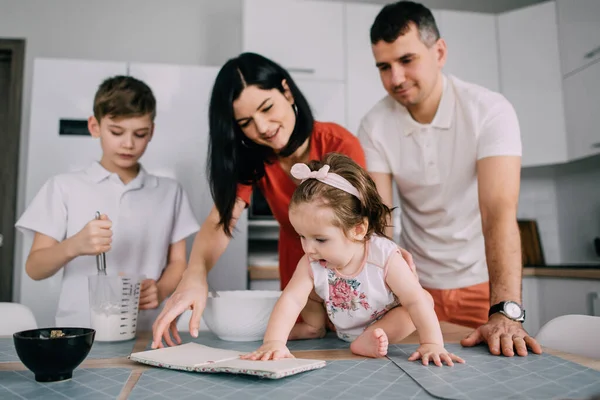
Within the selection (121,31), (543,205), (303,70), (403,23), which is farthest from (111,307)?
(543,205)

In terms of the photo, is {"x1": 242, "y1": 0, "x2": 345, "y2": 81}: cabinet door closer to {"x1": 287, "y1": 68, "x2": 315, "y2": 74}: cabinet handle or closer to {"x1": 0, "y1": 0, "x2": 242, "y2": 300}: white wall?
{"x1": 287, "y1": 68, "x2": 315, "y2": 74}: cabinet handle

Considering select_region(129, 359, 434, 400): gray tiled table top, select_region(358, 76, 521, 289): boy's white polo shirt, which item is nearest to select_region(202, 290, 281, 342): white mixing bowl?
select_region(129, 359, 434, 400): gray tiled table top

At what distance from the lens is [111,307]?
980 millimetres

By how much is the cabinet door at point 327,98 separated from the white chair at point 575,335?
1.75 m

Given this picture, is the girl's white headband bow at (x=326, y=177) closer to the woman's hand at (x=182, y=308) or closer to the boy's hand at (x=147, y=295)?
the woman's hand at (x=182, y=308)

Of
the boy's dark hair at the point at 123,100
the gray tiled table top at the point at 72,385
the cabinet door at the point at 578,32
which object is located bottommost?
the gray tiled table top at the point at 72,385

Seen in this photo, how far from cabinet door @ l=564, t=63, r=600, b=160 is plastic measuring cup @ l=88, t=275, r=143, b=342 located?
235 centimetres

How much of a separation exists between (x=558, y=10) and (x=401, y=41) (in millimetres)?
1790

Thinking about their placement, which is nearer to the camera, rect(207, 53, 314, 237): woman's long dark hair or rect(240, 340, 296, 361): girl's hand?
rect(240, 340, 296, 361): girl's hand

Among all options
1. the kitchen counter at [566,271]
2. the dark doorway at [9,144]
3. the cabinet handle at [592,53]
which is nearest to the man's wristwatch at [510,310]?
the kitchen counter at [566,271]

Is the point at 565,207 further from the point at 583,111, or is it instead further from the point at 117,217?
the point at 117,217

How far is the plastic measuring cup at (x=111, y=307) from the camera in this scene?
3.19 ft

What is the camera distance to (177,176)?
2176 millimetres

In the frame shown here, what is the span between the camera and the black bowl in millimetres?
625
